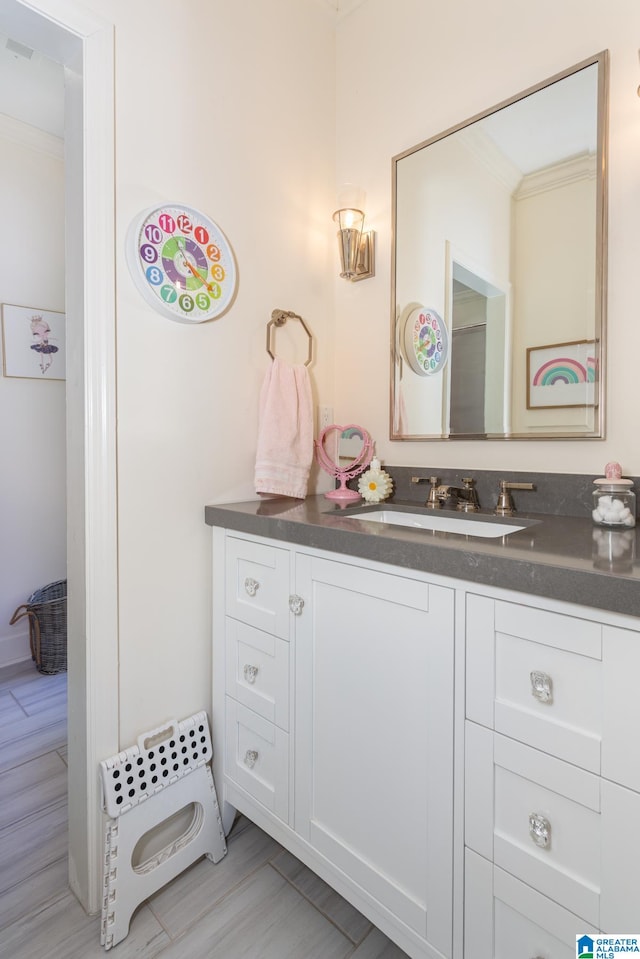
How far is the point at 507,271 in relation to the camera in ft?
4.43

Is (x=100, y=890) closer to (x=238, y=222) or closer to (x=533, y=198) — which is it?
(x=238, y=222)

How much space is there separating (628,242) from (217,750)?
1.72 m

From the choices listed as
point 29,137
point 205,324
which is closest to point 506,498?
point 205,324

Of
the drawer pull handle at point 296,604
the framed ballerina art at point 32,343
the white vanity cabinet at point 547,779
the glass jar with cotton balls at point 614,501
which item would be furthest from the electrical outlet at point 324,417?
the framed ballerina art at point 32,343

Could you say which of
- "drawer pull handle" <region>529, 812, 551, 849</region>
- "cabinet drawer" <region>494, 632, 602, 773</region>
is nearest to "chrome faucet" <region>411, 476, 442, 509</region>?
"cabinet drawer" <region>494, 632, 602, 773</region>

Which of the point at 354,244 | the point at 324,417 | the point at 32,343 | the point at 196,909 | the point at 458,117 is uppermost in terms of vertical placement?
the point at 458,117

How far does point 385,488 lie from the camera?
5.16 ft

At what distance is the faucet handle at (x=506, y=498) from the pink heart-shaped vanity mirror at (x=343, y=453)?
18.4 inches

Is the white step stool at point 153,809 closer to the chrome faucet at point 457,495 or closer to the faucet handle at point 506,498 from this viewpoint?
the chrome faucet at point 457,495

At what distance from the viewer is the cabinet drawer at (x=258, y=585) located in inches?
46.7

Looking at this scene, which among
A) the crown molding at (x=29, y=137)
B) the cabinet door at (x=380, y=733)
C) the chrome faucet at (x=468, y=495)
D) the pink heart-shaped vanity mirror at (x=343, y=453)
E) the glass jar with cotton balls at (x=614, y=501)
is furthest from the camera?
the crown molding at (x=29, y=137)

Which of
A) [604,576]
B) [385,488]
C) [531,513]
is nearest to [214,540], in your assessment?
[385,488]

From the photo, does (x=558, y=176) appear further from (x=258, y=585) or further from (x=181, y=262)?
(x=258, y=585)

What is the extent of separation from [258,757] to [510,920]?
2.20 ft
